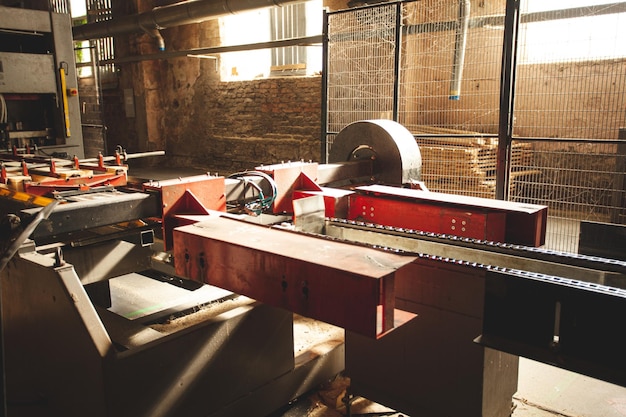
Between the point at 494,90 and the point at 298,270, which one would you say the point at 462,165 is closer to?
the point at 494,90

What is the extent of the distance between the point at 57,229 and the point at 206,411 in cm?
105

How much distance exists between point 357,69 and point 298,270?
17.2 ft

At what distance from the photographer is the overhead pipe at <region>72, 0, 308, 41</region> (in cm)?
882

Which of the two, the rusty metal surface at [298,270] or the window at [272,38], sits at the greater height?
the window at [272,38]

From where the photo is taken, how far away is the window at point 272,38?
411 inches

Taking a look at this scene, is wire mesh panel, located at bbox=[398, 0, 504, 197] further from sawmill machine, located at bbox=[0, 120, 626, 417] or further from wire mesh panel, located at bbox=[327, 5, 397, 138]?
sawmill machine, located at bbox=[0, 120, 626, 417]

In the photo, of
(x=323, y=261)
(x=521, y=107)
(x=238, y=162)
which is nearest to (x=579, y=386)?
(x=323, y=261)

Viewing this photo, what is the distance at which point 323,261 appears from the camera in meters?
1.77

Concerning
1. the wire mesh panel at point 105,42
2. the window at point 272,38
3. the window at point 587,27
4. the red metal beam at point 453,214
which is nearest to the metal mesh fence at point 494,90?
the window at point 587,27

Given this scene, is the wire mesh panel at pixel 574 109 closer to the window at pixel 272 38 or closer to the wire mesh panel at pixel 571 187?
the wire mesh panel at pixel 571 187

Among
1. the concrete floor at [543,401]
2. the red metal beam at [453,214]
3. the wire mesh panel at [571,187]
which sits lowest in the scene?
the concrete floor at [543,401]

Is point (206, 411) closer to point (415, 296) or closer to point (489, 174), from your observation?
point (415, 296)

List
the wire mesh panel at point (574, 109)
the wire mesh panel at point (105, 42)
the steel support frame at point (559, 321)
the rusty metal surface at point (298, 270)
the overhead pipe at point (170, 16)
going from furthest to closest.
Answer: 1. the wire mesh panel at point (105, 42)
2. the overhead pipe at point (170, 16)
3. the wire mesh panel at point (574, 109)
4. the rusty metal surface at point (298, 270)
5. the steel support frame at point (559, 321)

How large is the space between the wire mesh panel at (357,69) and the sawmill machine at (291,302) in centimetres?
309
